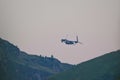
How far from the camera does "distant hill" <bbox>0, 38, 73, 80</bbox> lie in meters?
1.69

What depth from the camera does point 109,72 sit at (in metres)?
1.52

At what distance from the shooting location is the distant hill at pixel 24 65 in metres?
A: 1.69

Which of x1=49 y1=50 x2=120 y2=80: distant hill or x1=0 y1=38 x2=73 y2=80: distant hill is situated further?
x1=0 y1=38 x2=73 y2=80: distant hill

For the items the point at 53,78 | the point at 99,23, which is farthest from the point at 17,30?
the point at 99,23

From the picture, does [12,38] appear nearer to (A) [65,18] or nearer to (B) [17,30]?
(B) [17,30]

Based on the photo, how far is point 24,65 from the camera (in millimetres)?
1786

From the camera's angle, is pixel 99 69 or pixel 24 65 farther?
pixel 24 65

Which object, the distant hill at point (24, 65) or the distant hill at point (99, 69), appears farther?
the distant hill at point (24, 65)

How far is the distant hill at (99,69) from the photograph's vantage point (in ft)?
4.98

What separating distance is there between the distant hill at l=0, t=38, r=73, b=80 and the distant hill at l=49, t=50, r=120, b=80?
0.26 ft

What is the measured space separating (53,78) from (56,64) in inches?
4.9

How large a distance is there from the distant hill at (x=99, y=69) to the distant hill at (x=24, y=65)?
0.08 metres

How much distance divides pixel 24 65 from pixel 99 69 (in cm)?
69

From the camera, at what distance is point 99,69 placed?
1542mm
